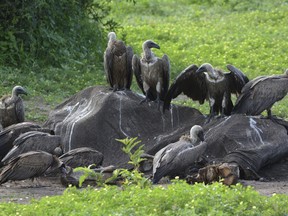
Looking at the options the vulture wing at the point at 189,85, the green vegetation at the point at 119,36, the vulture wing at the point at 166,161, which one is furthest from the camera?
the green vegetation at the point at 119,36

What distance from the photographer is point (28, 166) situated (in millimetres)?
10898

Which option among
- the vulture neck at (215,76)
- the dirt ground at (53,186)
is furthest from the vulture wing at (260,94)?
the dirt ground at (53,186)

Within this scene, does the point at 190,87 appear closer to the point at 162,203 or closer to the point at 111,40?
the point at 111,40

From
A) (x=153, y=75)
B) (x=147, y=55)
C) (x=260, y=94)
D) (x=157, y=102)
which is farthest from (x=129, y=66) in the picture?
(x=260, y=94)

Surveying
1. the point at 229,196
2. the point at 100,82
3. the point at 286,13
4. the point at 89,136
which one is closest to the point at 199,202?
the point at 229,196

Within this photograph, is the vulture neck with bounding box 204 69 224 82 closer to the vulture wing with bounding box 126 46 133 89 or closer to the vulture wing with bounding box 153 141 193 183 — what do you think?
the vulture wing with bounding box 126 46 133 89

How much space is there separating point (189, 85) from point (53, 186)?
2.84 meters

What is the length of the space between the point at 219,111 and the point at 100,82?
4676mm

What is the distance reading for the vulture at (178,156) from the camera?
10.8 metres

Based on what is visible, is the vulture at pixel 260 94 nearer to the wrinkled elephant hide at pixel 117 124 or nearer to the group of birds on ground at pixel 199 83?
the group of birds on ground at pixel 199 83

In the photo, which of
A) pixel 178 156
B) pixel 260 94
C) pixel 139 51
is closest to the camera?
pixel 178 156

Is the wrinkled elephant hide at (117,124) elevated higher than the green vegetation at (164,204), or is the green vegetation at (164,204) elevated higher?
the green vegetation at (164,204)

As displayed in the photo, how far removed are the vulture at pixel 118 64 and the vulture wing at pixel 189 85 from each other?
85 centimetres

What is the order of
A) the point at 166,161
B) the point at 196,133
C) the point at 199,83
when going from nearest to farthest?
the point at 166,161, the point at 196,133, the point at 199,83
